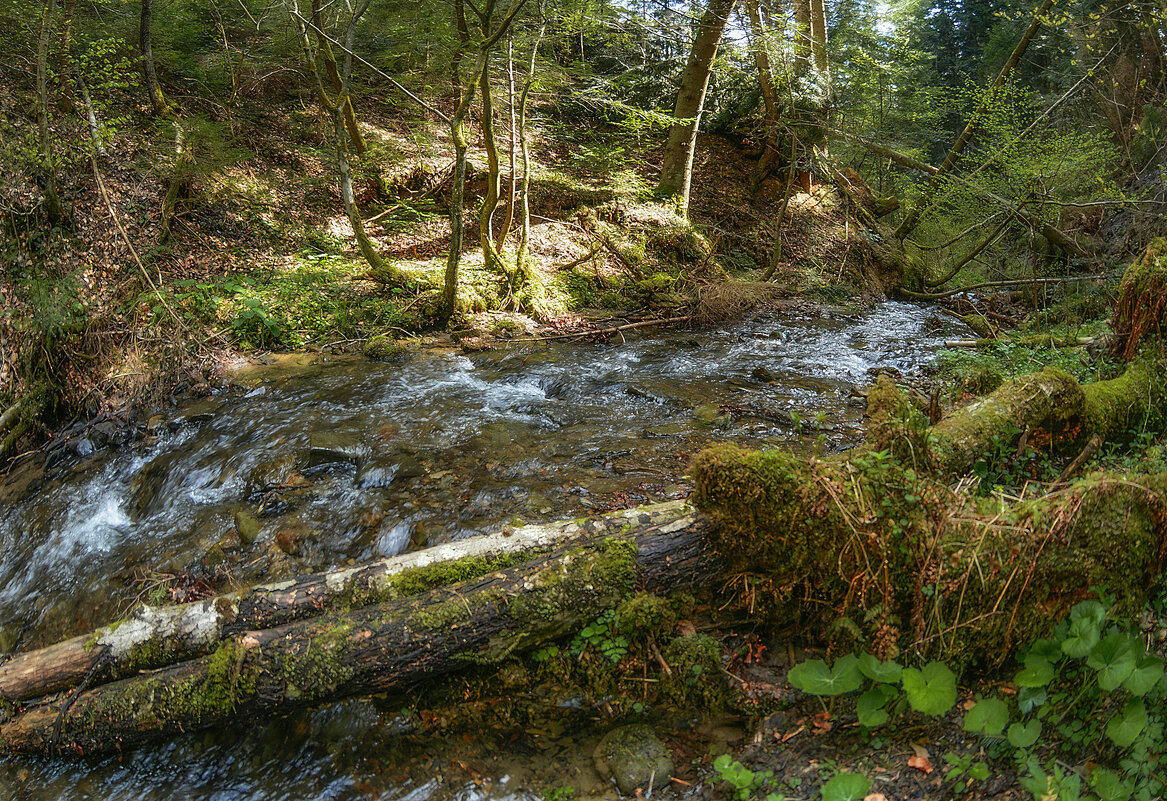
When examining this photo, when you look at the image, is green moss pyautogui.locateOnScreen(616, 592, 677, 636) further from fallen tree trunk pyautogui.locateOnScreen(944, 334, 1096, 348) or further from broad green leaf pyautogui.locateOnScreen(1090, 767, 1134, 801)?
fallen tree trunk pyautogui.locateOnScreen(944, 334, 1096, 348)

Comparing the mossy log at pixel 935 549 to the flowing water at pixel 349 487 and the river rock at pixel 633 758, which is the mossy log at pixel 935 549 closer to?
the flowing water at pixel 349 487

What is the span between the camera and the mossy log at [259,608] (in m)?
2.82

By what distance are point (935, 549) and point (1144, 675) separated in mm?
688

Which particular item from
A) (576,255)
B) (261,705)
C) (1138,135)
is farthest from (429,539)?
(1138,135)

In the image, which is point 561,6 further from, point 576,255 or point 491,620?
point 491,620

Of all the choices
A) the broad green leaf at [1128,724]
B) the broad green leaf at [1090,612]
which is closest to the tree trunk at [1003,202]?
the broad green leaf at [1090,612]

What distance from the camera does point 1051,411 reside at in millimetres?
3561

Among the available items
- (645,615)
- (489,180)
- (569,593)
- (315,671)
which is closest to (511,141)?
(489,180)

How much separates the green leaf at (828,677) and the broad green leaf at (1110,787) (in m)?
0.71

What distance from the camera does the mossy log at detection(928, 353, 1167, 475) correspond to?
10.9 feet

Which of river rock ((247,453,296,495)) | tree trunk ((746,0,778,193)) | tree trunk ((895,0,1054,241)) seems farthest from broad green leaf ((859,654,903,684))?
tree trunk ((895,0,1054,241))

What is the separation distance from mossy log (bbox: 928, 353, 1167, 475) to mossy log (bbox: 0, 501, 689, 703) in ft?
5.72

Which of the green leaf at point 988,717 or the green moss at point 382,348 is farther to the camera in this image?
the green moss at point 382,348

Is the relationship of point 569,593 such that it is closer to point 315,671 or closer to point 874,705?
point 315,671
